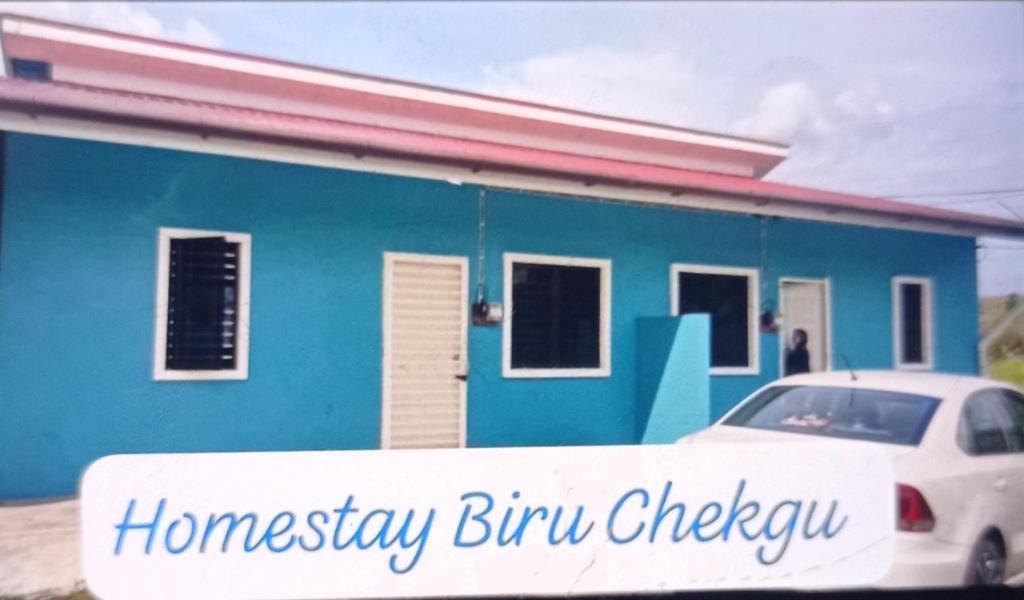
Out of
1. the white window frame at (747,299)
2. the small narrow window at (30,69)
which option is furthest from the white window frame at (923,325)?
the small narrow window at (30,69)

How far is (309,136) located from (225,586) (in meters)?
2.31

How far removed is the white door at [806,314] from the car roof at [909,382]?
73 centimetres

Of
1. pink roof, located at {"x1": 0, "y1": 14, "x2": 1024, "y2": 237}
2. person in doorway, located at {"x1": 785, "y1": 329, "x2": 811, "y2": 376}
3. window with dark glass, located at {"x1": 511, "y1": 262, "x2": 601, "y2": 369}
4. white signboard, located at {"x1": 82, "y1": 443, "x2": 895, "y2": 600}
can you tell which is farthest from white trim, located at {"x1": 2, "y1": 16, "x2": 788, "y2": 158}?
white signboard, located at {"x1": 82, "y1": 443, "x2": 895, "y2": 600}

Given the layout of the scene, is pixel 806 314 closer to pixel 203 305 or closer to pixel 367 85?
pixel 367 85

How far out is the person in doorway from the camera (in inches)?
170

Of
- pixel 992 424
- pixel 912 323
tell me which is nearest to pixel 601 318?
pixel 912 323

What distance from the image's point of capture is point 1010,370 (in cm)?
368

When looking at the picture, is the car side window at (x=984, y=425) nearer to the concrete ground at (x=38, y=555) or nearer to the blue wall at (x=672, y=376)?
the blue wall at (x=672, y=376)

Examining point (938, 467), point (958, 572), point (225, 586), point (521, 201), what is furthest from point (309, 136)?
point (958, 572)

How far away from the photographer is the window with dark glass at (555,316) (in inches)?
185

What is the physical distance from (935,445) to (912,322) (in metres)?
1.39

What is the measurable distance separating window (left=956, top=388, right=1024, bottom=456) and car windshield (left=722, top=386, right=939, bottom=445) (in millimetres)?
175

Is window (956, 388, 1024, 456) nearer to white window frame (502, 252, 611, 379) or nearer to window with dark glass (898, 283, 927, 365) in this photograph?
window with dark glass (898, 283, 927, 365)

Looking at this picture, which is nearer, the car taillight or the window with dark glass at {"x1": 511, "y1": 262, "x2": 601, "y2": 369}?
the car taillight
